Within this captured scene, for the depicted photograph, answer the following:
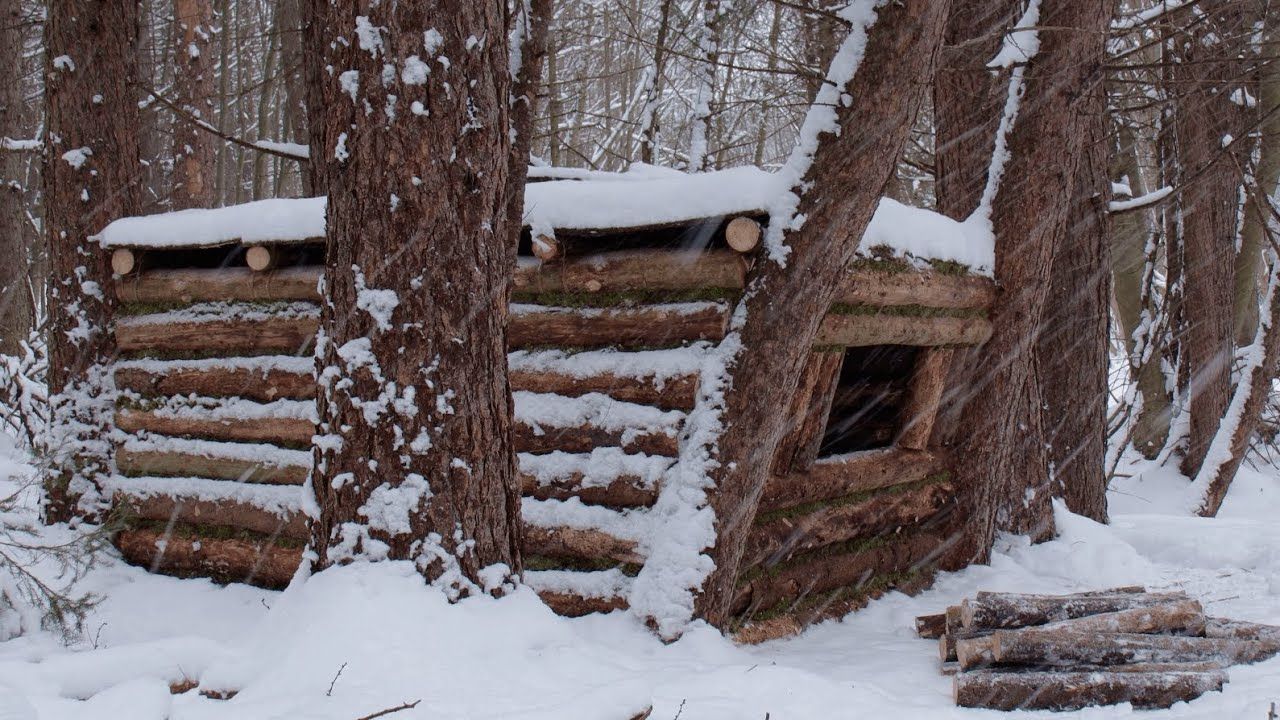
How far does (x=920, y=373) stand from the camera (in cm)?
629

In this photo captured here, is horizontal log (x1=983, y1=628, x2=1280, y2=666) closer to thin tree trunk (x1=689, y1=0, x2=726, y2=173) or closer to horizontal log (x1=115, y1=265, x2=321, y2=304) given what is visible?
horizontal log (x1=115, y1=265, x2=321, y2=304)

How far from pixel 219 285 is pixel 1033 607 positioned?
5.01 meters

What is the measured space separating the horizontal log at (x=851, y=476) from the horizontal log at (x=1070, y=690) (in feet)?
4.74

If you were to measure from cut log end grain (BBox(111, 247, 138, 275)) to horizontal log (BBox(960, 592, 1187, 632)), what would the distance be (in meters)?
5.40

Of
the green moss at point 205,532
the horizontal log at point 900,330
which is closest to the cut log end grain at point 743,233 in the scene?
the horizontal log at point 900,330

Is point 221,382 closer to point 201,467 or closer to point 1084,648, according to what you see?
point 201,467

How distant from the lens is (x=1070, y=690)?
3.84 metres

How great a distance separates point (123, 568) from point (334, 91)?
435cm

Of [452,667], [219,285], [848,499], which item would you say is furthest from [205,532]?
[848,499]

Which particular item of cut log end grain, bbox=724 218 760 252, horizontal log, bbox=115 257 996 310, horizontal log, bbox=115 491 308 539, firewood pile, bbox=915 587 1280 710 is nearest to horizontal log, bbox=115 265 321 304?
horizontal log, bbox=115 257 996 310

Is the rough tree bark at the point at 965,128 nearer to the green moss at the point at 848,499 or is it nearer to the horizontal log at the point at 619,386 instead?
the green moss at the point at 848,499

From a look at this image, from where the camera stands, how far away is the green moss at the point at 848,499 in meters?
5.06

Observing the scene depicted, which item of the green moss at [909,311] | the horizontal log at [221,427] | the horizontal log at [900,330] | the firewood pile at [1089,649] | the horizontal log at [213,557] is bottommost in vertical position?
the horizontal log at [213,557]

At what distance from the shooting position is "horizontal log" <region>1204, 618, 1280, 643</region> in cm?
457
